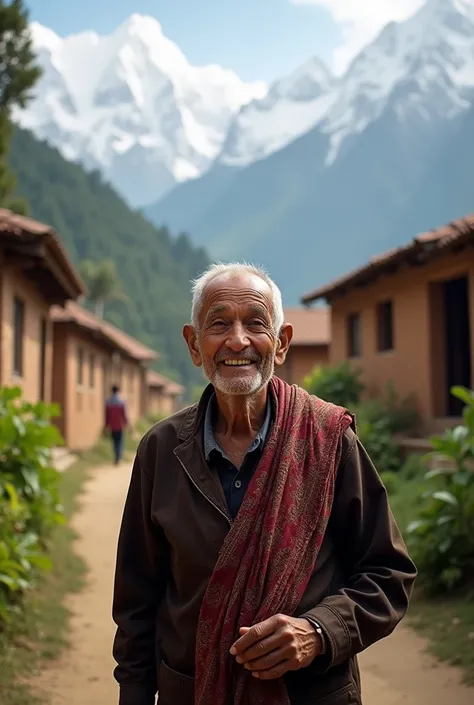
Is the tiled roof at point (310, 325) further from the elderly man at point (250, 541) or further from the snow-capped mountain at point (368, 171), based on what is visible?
the snow-capped mountain at point (368, 171)

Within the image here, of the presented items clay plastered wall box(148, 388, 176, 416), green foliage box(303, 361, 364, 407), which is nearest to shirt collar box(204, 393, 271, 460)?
green foliage box(303, 361, 364, 407)

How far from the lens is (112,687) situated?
5.25 metres

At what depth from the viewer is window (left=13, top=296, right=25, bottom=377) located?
10.9 meters

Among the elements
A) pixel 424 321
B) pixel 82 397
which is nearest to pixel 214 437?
pixel 424 321

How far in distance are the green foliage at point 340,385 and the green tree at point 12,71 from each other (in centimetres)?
1434

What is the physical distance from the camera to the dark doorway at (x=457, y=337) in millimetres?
12578

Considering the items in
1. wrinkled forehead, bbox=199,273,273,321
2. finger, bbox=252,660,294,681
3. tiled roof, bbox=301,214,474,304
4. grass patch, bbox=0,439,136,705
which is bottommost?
grass patch, bbox=0,439,136,705

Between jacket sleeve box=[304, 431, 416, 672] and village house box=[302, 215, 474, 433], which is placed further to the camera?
village house box=[302, 215, 474, 433]

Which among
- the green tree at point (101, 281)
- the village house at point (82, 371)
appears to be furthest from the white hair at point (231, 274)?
the green tree at point (101, 281)

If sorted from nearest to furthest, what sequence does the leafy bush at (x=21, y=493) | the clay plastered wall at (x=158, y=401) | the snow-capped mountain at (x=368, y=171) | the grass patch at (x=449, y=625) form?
the grass patch at (x=449, y=625) < the leafy bush at (x=21, y=493) < the clay plastered wall at (x=158, y=401) < the snow-capped mountain at (x=368, y=171)

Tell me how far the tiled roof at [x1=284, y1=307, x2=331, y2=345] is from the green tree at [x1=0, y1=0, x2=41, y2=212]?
9728 millimetres

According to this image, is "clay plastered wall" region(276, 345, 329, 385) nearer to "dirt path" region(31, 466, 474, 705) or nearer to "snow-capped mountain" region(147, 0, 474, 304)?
"dirt path" region(31, 466, 474, 705)

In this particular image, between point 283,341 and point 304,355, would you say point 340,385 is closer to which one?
point 304,355

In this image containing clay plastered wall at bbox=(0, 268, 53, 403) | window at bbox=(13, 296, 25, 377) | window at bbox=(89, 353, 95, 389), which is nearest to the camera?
clay plastered wall at bbox=(0, 268, 53, 403)
